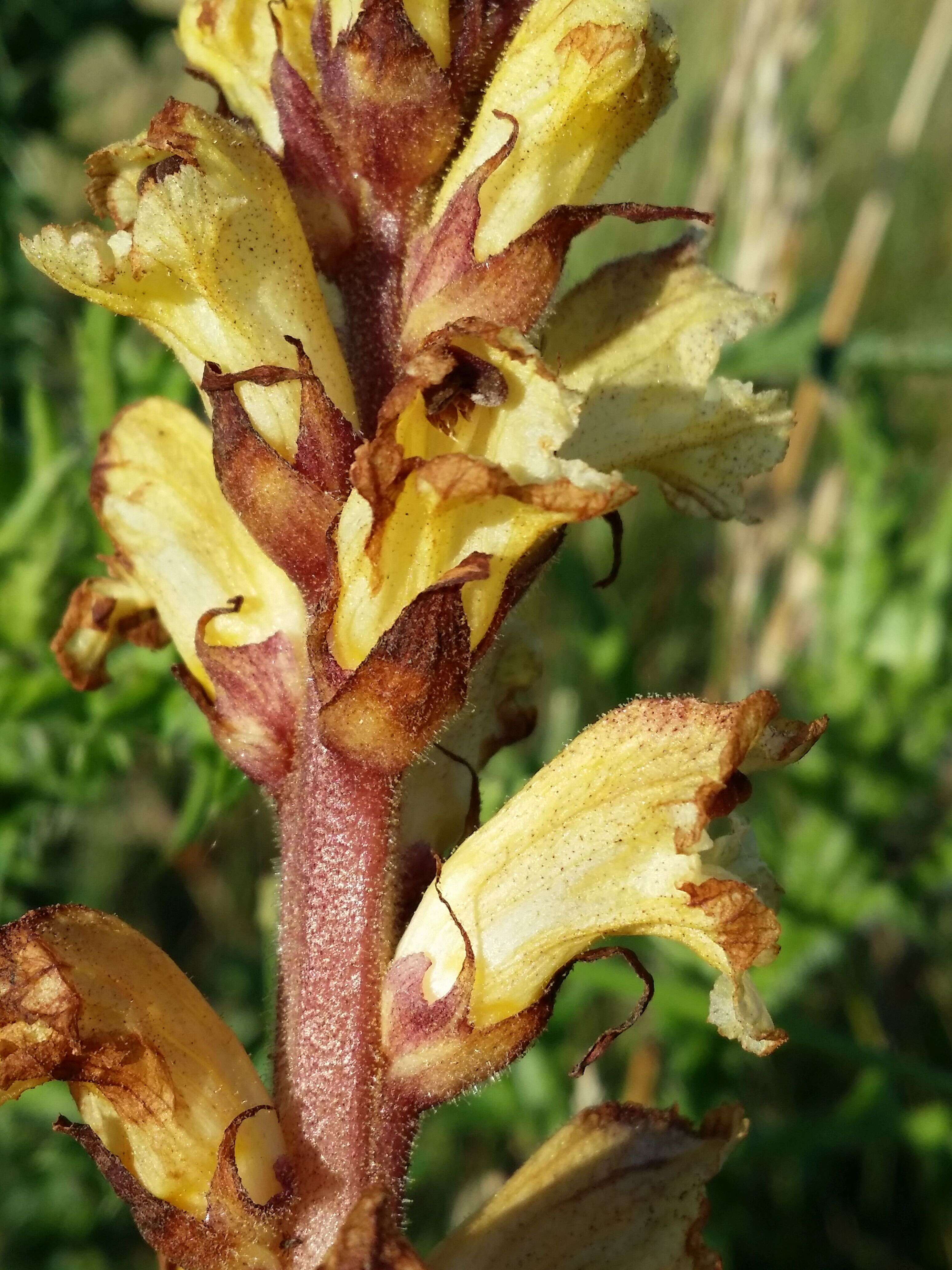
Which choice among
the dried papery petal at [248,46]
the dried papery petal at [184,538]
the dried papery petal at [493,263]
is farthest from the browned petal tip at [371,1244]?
the dried papery petal at [248,46]

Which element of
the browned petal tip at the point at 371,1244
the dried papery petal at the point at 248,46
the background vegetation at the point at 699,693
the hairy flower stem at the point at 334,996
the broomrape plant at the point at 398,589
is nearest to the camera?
the browned petal tip at the point at 371,1244

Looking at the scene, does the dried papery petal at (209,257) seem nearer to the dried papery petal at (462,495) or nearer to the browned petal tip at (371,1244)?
the dried papery petal at (462,495)

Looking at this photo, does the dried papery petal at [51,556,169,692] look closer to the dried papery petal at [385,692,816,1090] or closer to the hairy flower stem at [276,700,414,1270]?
the hairy flower stem at [276,700,414,1270]

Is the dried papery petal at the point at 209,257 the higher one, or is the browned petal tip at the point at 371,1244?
the dried papery petal at the point at 209,257

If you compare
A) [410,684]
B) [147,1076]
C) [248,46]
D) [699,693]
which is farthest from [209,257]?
[699,693]

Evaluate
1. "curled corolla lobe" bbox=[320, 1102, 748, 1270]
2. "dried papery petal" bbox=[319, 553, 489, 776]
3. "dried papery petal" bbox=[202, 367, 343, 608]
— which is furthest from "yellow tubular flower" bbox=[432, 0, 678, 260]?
"curled corolla lobe" bbox=[320, 1102, 748, 1270]

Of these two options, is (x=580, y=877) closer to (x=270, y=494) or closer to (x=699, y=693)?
(x=270, y=494)
